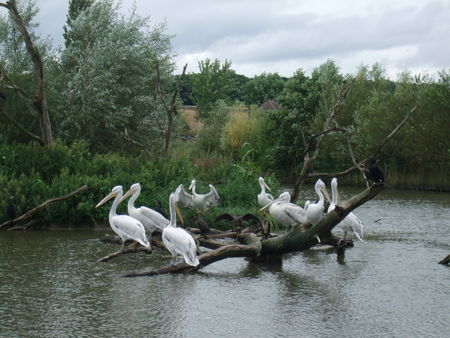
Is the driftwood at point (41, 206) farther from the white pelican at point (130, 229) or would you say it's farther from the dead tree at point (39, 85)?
the dead tree at point (39, 85)

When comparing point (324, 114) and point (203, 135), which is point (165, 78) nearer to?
point (324, 114)

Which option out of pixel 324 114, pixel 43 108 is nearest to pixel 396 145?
pixel 324 114

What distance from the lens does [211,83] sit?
85000mm

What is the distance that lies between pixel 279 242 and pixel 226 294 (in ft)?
7.62

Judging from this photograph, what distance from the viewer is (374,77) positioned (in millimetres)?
46656

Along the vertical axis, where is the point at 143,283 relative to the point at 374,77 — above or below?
below

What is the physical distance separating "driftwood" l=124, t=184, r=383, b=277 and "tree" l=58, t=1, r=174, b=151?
13070mm

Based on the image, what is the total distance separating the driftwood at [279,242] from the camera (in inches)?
442

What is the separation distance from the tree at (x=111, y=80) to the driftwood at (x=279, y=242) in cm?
1307

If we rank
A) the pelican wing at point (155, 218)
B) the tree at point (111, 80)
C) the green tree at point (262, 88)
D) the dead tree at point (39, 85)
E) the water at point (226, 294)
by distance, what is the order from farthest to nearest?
1. the green tree at point (262, 88)
2. the tree at point (111, 80)
3. the dead tree at point (39, 85)
4. the pelican wing at point (155, 218)
5. the water at point (226, 294)

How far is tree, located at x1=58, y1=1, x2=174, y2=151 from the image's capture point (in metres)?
25.9

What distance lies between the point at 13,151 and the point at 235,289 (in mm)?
9792

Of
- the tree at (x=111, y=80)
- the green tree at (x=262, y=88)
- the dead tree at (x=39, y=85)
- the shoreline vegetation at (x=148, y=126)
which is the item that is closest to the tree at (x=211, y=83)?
the green tree at (x=262, y=88)

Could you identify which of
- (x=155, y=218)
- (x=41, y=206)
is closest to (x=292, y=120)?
(x=41, y=206)
